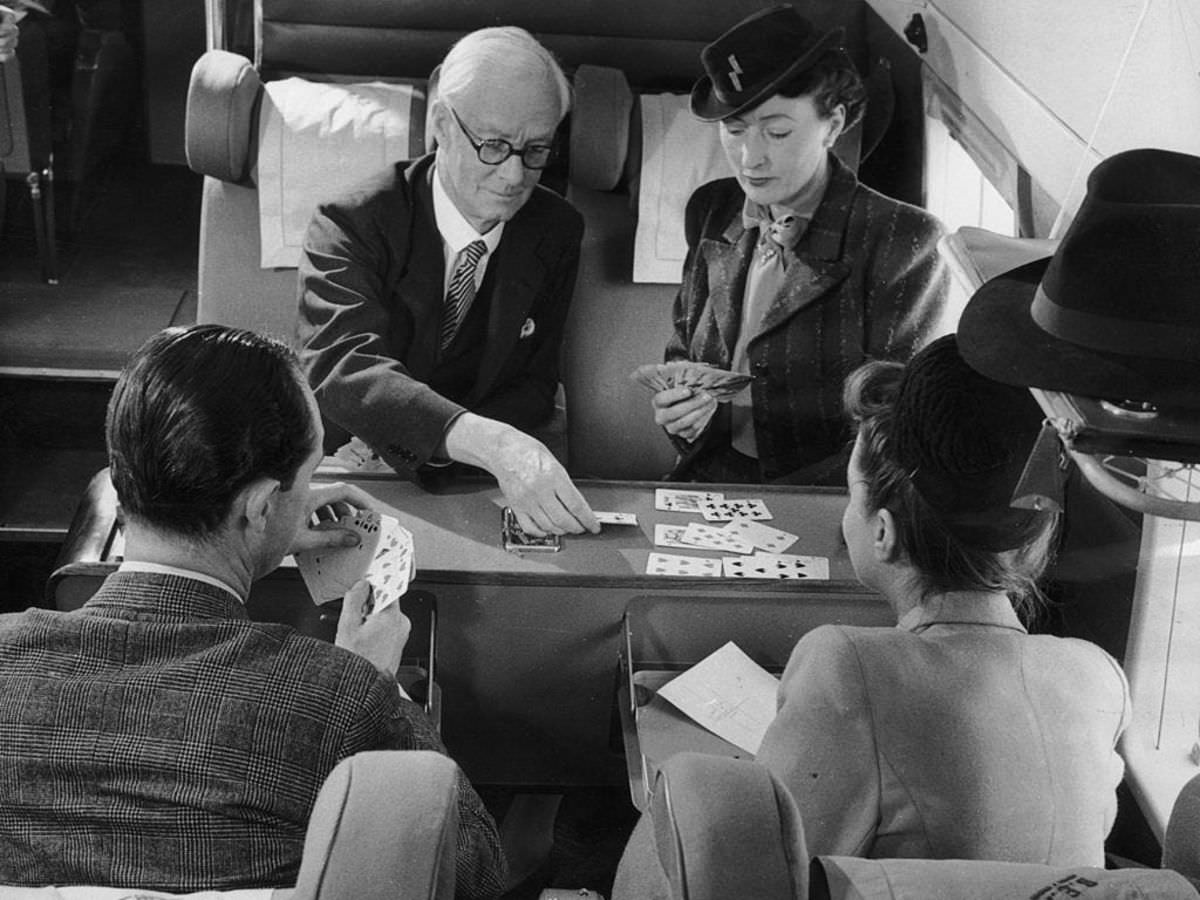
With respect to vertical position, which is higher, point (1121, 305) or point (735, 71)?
point (1121, 305)

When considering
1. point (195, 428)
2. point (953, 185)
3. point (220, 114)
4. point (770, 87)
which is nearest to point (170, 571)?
point (195, 428)

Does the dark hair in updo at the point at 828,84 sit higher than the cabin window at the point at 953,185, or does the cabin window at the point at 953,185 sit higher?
the dark hair in updo at the point at 828,84

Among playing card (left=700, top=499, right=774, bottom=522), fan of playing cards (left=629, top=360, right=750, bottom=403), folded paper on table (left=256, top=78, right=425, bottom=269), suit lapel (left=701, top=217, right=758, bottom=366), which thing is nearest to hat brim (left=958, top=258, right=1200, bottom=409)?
playing card (left=700, top=499, right=774, bottom=522)

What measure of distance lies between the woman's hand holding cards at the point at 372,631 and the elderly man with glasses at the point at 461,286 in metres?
0.47

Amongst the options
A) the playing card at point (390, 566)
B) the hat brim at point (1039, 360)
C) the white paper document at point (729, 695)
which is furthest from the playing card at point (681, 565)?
the hat brim at point (1039, 360)

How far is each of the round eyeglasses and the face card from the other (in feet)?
3.20

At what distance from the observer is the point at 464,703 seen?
256 centimetres

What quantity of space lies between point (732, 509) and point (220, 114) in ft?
5.31

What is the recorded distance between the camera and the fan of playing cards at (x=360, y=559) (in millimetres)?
2223

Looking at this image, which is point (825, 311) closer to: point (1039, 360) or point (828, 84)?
point (828, 84)

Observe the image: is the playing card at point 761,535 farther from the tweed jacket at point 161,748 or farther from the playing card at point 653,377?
the tweed jacket at point 161,748

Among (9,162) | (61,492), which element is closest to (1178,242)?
(61,492)

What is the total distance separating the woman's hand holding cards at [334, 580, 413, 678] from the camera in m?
2.10

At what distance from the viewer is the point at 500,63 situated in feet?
9.77
